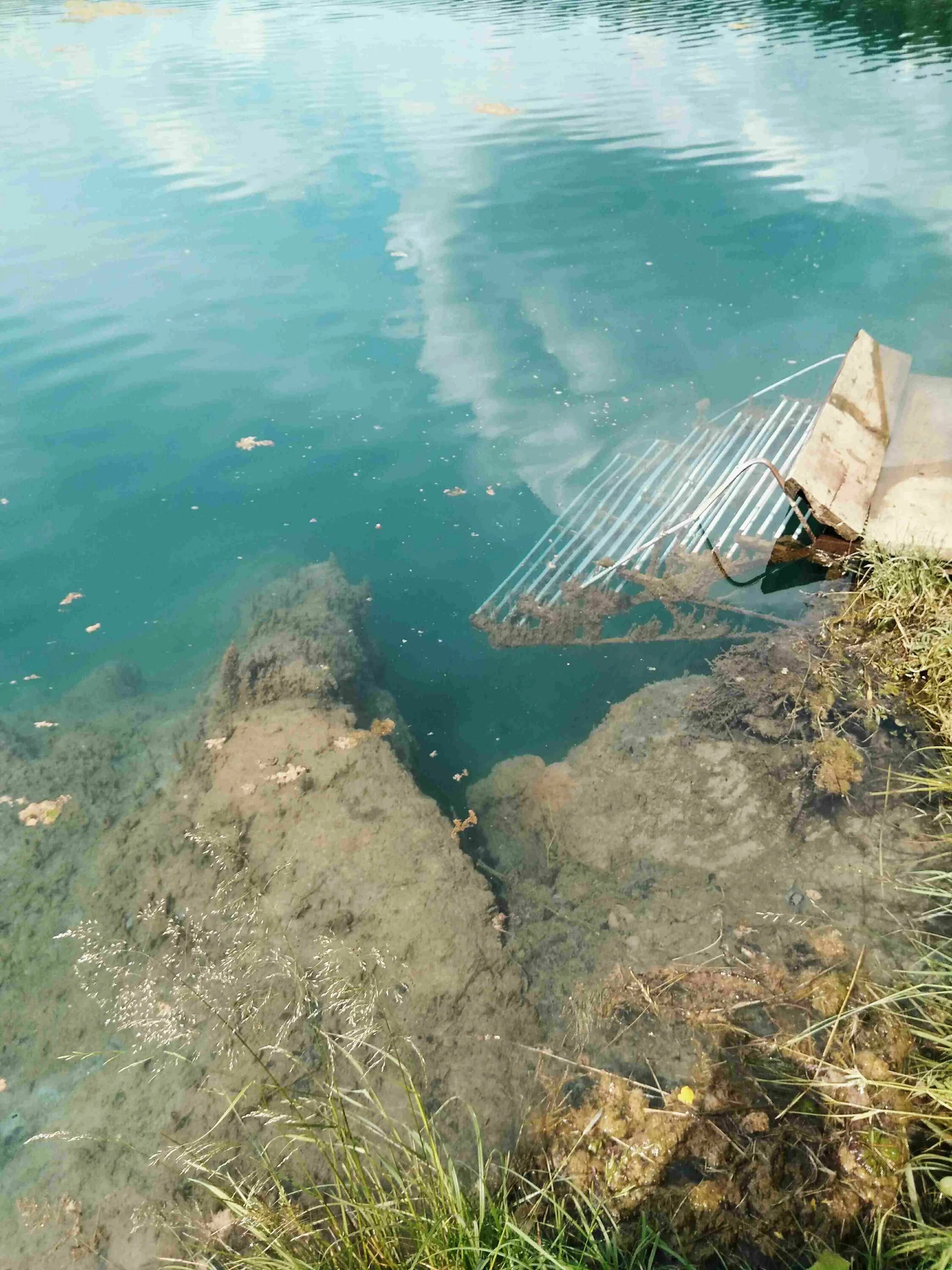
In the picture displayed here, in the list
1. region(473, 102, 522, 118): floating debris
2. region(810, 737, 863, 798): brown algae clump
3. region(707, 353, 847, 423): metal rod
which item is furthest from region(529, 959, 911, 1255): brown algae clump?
region(473, 102, 522, 118): floating debris

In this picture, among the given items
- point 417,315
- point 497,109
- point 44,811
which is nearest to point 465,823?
point 44,811

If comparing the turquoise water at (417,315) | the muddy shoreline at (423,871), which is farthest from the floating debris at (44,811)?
the turquoise water at (417,315)

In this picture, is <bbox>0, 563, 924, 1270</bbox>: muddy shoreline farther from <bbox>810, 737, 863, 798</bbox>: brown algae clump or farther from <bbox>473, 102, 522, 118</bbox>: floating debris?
<bbox>473, 102, 522, 118</bbox>: floating debris

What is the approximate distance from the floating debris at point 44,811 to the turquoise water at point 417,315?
2.76ft

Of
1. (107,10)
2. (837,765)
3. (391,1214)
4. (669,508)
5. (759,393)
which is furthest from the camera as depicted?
(107,10)

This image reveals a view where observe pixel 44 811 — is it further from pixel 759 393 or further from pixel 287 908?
pixel 759 393

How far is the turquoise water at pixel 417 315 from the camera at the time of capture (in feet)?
17.5

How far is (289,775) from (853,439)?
3.98 metres

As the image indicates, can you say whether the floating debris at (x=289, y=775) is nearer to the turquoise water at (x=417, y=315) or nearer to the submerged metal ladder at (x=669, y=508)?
the turquoise water at (x=417, y=315)

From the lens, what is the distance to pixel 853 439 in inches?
196

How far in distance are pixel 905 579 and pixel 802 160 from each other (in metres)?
9.80

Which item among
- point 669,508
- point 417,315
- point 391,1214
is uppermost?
point 417,315

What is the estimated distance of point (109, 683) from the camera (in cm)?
484

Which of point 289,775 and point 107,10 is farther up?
point 107,10
